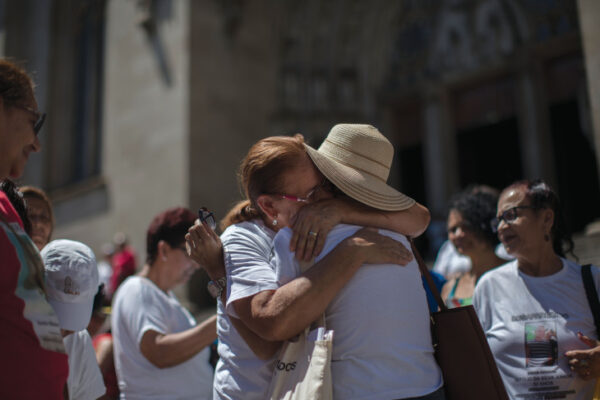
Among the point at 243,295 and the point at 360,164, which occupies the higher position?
the point at 360,164

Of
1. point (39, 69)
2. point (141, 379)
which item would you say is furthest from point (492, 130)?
point (39, 69)

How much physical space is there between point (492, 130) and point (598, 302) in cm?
745

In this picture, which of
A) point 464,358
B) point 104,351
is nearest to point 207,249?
point 464,358

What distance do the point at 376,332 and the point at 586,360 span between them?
1281mm

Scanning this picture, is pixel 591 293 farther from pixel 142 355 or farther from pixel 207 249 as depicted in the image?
pixel 142 355

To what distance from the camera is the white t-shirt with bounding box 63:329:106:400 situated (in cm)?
230

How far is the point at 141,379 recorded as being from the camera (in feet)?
8.73

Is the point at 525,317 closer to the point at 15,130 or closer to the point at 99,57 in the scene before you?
the point at 15,130

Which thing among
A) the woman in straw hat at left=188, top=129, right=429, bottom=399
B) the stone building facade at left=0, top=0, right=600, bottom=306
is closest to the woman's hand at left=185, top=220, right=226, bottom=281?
the woman in straw hat at left=188, top=129, right=429, bottom=399

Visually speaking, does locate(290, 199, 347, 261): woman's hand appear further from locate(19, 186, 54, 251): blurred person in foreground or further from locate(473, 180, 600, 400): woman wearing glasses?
locate(19, 186, 54, 251): blurred person in foreground

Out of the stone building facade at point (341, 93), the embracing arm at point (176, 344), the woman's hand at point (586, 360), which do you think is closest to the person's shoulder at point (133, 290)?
the embracing arm at point (176, 344)

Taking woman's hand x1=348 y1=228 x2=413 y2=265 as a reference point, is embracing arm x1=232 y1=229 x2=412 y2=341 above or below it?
below

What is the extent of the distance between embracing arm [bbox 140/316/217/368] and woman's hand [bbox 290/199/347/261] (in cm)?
107

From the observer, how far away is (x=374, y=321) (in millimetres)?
1606
